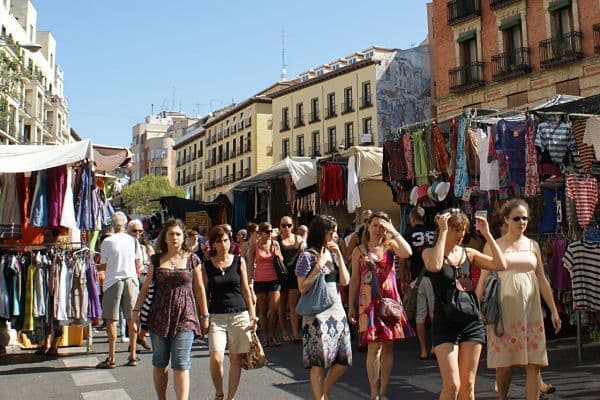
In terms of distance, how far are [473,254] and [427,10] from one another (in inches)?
1449

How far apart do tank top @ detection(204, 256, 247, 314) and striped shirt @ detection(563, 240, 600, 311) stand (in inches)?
161

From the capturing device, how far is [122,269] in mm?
8336

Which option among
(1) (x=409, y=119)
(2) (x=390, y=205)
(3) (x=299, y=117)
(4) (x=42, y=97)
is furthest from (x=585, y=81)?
(4) (x=42, y=97)

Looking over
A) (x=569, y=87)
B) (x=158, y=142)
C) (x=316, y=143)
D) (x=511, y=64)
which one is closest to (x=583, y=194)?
(x=569, y=87)

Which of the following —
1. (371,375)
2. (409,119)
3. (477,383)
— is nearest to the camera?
(371,375)

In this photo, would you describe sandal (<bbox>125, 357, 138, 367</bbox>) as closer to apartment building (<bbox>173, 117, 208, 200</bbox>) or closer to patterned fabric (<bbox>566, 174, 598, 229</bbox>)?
patterned fabric (<bbox>566, 174, 598, 229</bbox>)

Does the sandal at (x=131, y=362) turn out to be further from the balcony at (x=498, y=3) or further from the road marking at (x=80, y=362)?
the balcony at (x=498, y=3)

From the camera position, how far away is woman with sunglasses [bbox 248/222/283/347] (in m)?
9.52

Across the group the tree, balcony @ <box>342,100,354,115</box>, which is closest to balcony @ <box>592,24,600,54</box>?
balcony @ <box>342,100,354,115</box>

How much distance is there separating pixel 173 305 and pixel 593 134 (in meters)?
5.86

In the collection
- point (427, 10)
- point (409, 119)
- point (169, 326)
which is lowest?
point (169, 326)

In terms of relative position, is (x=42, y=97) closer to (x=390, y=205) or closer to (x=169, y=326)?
(x=390, y=205)

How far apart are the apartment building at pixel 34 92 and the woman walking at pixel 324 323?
37360mm

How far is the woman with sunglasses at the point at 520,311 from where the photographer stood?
4914mm
